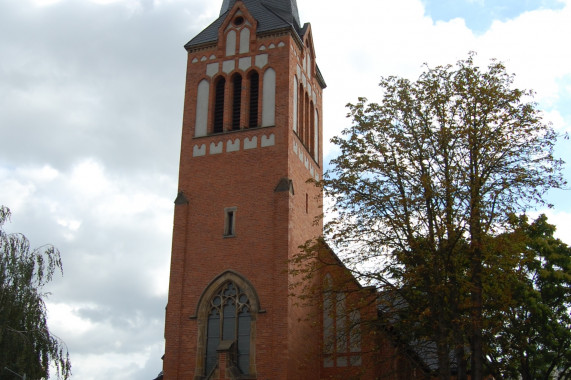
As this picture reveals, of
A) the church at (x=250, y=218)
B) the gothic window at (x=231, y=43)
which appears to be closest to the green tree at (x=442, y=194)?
the church at (x=250, y=218)

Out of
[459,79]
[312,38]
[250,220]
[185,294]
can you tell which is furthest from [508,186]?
[312,38]

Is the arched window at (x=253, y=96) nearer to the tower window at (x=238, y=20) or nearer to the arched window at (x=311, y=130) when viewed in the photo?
the tower window at (x=238, y=20)

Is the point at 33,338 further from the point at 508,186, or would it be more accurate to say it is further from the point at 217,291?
the point at 508,186

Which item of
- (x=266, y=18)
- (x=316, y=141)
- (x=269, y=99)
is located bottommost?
(x=316, y=141)

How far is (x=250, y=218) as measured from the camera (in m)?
23.5

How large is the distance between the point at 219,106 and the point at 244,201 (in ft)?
15.4

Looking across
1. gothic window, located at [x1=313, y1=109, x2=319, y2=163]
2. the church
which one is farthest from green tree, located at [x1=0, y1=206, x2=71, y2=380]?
gothic window, located at [x1=313, y1=109, x2=319, y2=163]

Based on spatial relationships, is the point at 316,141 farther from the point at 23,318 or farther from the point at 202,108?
the point at 23,318

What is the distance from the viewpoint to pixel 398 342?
1650 cm

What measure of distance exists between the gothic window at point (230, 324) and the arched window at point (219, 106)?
648 centimetres

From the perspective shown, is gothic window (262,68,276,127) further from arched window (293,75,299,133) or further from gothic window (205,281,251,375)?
gothic window (205,281,251,375)

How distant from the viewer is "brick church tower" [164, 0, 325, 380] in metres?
21.9

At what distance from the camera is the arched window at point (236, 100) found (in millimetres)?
25906

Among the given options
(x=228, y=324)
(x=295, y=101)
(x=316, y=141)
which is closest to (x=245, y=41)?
(x=295, y=101)
